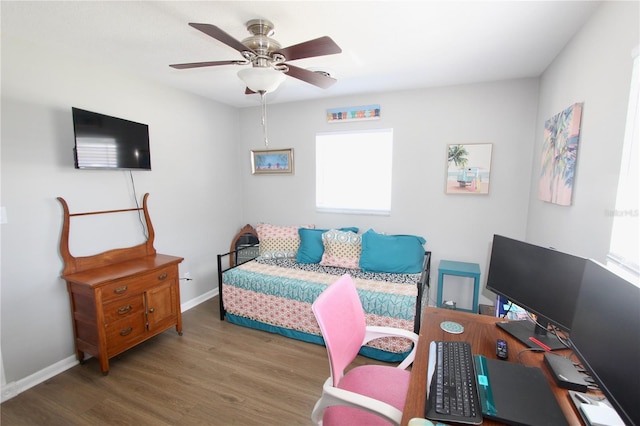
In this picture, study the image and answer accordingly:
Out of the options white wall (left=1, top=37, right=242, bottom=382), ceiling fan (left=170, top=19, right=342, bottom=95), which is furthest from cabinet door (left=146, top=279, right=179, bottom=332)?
ceiling fan (left=170, top=19, right=342, bottom=95)

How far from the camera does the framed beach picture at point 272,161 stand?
3934mm

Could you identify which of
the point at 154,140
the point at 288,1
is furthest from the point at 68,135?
the point at 288,1

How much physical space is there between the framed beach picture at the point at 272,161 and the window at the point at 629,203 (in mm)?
3158

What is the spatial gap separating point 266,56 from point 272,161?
2277 millimetres

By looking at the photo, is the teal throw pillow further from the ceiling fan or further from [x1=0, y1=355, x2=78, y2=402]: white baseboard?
[x1=0, y1=355, x2=78, y2=402]: white baseboard

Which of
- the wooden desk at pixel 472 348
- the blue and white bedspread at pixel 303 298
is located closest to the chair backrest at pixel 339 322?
the wooden desk at pixel 472 348

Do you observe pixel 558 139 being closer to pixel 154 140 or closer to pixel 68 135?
pixel 154 140

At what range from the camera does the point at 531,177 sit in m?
2.90

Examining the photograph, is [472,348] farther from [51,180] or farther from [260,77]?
[51,180]

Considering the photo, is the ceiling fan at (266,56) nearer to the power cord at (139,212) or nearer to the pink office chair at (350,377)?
the pink office chair at (350,377)

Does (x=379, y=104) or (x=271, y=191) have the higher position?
(x=379, y=104)

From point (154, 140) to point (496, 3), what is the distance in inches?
122

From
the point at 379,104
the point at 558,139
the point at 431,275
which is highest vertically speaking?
Result: the point at 379,104

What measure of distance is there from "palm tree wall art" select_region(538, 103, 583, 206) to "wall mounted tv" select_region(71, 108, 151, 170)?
131 inches
